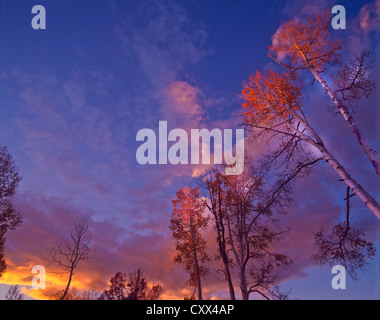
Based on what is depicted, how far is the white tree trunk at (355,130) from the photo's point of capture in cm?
561

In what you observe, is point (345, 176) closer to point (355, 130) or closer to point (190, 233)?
point (355, 130)

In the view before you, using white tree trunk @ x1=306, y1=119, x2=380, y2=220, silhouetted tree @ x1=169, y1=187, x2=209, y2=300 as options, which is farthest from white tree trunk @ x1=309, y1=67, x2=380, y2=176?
silhouetted tree @ x1=169, y1=187, x2=209, y2=300

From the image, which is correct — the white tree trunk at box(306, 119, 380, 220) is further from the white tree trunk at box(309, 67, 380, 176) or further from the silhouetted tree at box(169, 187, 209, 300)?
the silhouetted tree at box(169, 187, 209, 300)

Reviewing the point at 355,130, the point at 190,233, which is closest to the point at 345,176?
the point at 355,130

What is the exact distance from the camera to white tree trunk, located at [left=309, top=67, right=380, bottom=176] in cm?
561

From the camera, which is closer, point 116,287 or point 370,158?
point 370,158

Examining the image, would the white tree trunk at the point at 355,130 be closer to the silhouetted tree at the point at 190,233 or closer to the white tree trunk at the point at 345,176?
the white tree trunk at the point at 345,176

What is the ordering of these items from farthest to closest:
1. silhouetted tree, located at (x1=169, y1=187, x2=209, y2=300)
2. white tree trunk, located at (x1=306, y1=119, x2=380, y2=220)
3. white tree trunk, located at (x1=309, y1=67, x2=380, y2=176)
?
silhouetted tree, located at (x1=169, y1=187, x2=209, y2=300), white tree trunk, located at (x1=309, y1=67, x2=380, y2=176), white tree trunk, located at (x1=306, y1=119, x2=380, y2=220)

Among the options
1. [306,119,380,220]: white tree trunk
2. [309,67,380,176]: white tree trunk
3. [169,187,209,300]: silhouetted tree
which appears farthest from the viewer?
[169,187,209,300]: silhouetted tree

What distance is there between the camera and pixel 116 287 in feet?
132

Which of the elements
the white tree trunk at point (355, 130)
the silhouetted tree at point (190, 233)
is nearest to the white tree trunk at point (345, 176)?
the white tree trunk at point (355, 130)
